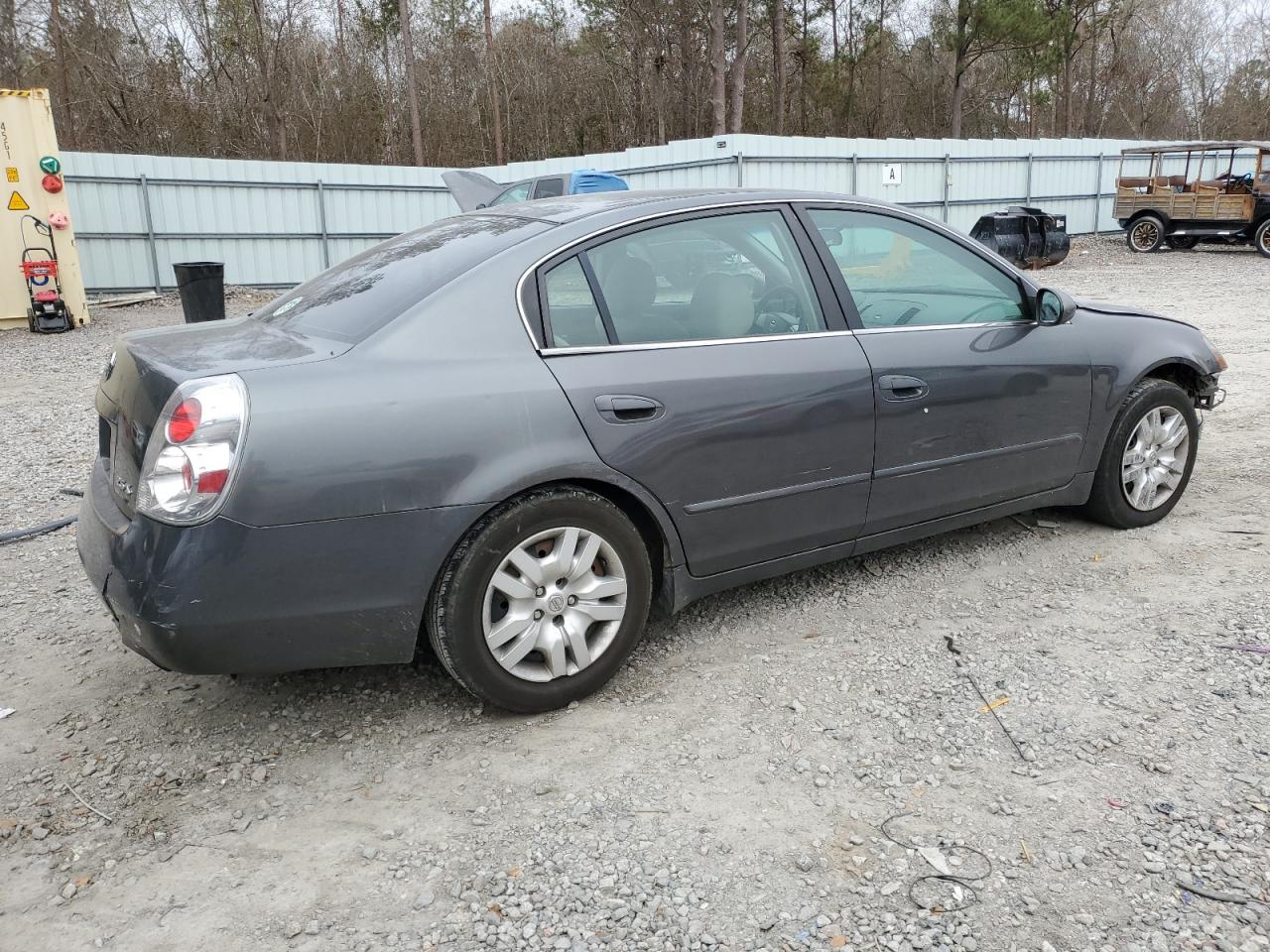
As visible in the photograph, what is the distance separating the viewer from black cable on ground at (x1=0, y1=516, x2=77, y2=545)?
15.7 ft

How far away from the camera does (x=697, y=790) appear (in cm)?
273

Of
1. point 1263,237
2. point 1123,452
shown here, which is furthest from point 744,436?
point 1263,237

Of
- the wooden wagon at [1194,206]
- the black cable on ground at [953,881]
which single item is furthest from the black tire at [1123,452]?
the wooden wagon at [1194,206]

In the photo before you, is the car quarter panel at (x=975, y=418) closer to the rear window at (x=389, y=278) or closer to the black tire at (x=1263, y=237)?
the rear window at (x=389, y=278)

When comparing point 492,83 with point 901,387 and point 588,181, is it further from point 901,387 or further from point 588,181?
point 901,387

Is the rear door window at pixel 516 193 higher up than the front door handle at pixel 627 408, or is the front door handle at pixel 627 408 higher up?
the rear door window at pixel 516 193

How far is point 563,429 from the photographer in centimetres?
297

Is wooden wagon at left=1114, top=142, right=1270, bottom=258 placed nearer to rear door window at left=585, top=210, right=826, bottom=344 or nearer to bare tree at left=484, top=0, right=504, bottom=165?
bare tree at left=484, top=0, right=504, bottom=165

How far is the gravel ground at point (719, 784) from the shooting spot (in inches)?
89.0

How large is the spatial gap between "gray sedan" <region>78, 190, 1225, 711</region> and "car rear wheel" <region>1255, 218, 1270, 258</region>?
18.9 m

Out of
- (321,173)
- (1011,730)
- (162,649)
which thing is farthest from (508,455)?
(321,173)

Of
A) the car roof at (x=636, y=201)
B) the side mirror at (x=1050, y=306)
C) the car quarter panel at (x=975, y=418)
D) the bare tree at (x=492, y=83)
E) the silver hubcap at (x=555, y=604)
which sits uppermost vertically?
the bare tree at (x=492, y=83)

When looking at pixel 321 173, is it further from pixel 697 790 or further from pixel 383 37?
pixel 697 790

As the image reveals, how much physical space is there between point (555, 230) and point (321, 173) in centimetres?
1724
